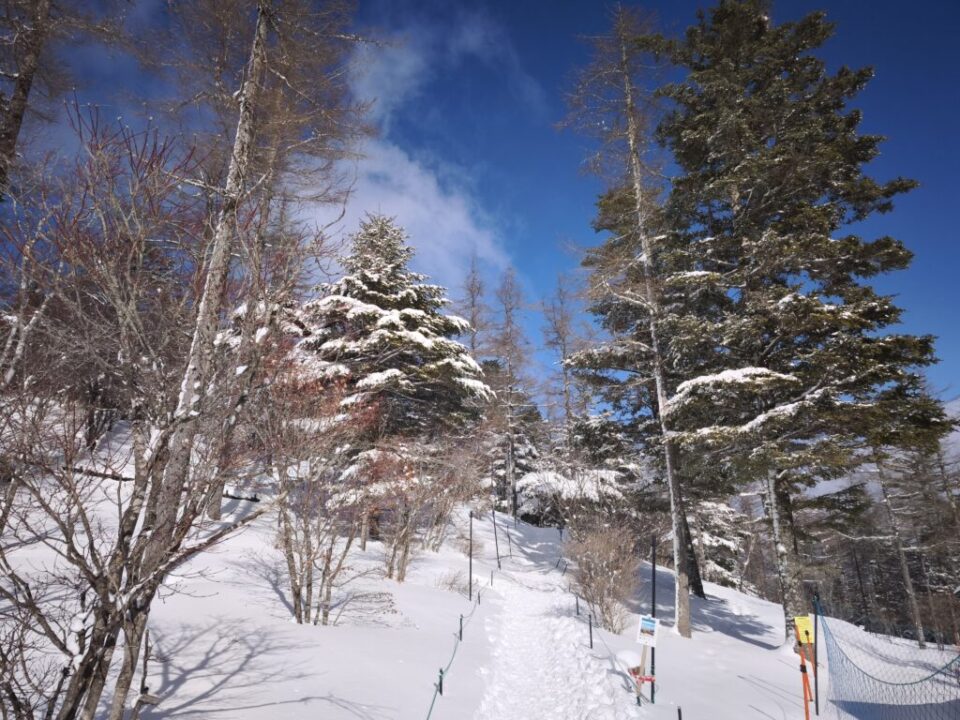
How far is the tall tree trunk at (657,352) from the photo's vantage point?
10.8m

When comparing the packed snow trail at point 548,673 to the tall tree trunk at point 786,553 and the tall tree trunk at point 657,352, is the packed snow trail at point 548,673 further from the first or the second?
the tall tree trunk at point 786,553

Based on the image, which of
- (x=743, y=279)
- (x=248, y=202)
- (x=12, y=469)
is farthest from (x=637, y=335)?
(x=12, y=469)

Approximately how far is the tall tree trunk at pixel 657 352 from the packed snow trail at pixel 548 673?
274 cm

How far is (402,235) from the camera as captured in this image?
17609mm

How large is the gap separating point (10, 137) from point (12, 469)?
27.3 ft

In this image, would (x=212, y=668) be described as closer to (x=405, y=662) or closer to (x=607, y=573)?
(x=405, y=662)

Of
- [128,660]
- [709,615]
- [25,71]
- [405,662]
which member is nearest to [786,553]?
[709,615]

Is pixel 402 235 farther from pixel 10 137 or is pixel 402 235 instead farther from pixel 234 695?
pixel 234 695

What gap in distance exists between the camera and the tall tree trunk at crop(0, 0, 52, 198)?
7270 mm

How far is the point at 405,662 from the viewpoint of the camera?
6789 millimetres

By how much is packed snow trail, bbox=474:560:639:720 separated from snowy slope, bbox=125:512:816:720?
1.3 inches

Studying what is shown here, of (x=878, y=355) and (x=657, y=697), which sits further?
(x=878, y=355)

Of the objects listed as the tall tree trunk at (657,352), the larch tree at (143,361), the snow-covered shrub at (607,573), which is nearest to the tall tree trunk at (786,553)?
the tall tree trunk at (657,352)

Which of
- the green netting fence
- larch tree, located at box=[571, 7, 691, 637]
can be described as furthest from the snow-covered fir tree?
the green netting fence
